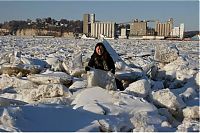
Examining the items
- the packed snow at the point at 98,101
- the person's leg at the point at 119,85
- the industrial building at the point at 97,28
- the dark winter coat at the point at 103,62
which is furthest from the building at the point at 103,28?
the person's leg at the point at 119,85

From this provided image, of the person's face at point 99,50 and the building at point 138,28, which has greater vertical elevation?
the building at point 138,28

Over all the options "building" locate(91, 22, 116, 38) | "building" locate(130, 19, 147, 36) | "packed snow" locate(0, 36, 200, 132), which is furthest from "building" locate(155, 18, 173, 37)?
"packed snow" locate(0, 36, 200, 132)

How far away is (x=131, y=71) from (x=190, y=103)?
2013mm

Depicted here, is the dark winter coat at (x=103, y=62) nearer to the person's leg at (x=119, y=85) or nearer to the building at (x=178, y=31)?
the person's leg at (x=119, y=85)

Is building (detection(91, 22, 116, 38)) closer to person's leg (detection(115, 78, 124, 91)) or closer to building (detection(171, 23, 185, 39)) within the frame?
building (detection(171, 23, 185, 39))

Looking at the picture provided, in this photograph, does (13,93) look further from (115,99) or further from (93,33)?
(93,33)

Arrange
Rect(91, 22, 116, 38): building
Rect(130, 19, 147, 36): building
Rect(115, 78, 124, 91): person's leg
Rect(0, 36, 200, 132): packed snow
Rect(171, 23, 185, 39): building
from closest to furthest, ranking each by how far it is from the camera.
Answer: Rect(0, 36, 200, 132): packed snow, Rect(115, 78, 124, 91): person's leg, Rect(171, 23, 185, 39): building, Rect(91, 22, 116, 38): building, Rect(130, 19, 147, 36): building

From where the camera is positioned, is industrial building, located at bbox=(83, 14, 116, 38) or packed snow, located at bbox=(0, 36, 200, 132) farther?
industrial building, located at bbox=(83, 14, 116, 38)

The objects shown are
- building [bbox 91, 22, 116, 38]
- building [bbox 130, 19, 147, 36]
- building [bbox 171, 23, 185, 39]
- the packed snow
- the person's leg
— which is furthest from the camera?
building [bbox 130, 19, 147, 36]

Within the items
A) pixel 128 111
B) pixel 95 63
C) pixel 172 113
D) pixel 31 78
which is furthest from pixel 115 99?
pixel 31 78

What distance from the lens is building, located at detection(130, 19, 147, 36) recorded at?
87375mm

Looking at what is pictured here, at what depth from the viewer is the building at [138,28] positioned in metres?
87.4

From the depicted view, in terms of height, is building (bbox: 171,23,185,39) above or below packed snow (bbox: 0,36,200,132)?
above

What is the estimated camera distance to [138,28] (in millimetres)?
91125
